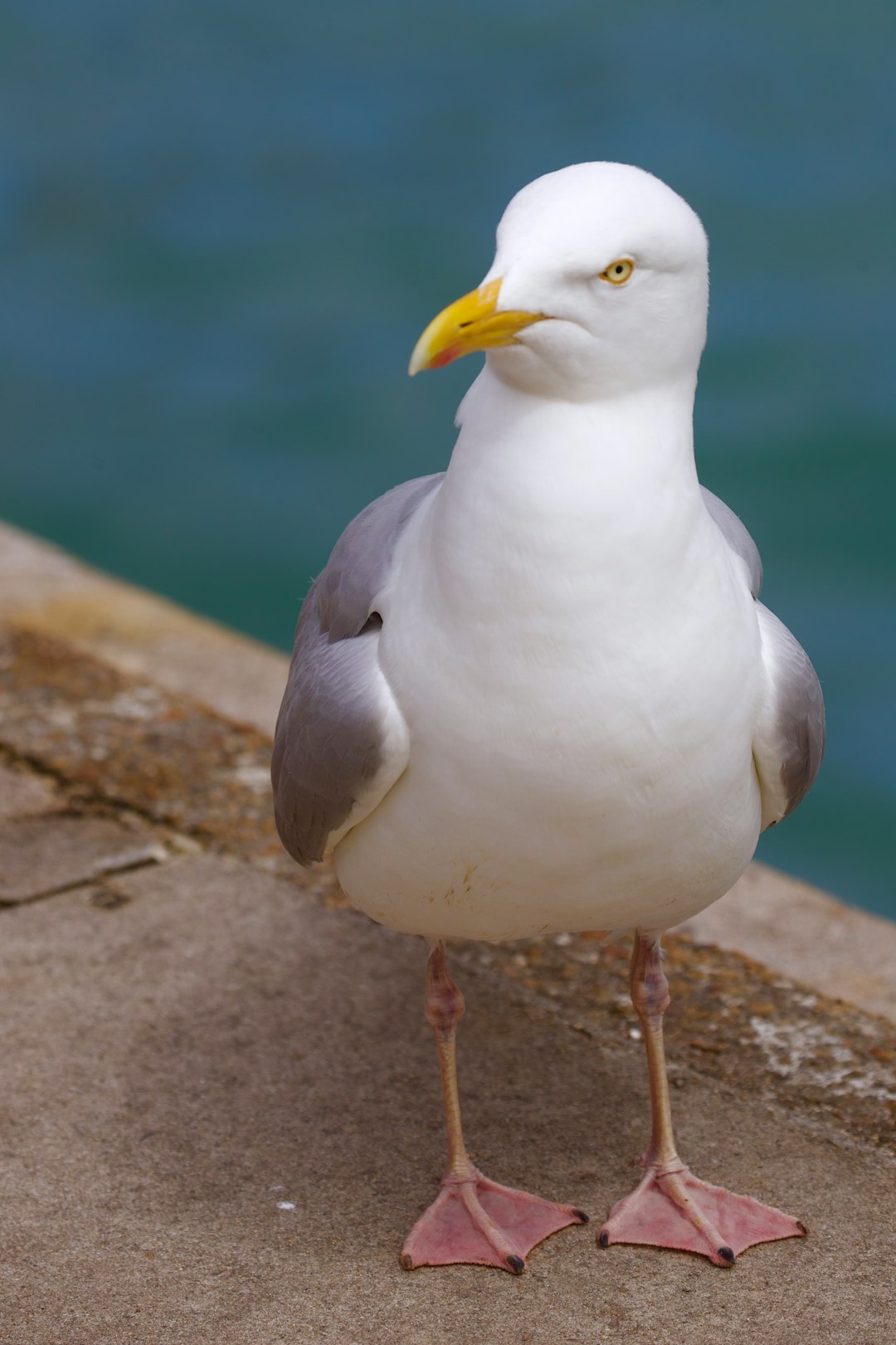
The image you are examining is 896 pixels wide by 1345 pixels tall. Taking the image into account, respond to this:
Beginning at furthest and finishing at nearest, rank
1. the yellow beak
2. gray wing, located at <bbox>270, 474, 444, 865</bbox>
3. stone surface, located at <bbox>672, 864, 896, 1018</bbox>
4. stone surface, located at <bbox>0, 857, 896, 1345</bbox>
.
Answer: stone surface, located at <bbox>672, 864, 896, 1018</bbox> < stone surface, located at <bbox>0, 857, 896, 1345</bbox> < gray wing, located at <bbox>270, 474, 444, 865</bbox> < the yellow beak

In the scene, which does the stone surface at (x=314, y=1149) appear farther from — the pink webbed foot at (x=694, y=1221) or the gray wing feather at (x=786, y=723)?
the gray wing feather at (x=786, y=723)

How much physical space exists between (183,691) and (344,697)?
2.22 meters

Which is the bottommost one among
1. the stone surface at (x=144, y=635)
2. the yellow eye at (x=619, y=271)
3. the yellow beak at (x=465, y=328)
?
the stone surface at (x=144, y=635)

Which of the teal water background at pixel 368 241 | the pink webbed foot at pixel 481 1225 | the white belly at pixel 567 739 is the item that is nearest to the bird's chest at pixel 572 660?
the white belly at pixel 567 739

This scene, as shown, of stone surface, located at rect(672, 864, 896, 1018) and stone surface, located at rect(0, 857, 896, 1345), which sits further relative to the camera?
stone surface, located at rect(672, 864, 896, 1018)

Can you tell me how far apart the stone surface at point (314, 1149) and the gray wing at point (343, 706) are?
1.79 ft

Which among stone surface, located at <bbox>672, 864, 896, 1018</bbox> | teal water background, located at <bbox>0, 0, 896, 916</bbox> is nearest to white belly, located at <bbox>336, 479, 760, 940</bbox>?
stone surface, located at <bbox>672, 864, 896, 1018</bbox>

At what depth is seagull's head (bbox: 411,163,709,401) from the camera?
6.29 ft

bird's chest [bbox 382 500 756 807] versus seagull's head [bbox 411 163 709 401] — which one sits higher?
seagull's head [bbox 411 163 709 401]

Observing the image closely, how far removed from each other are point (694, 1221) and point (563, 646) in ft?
3.25

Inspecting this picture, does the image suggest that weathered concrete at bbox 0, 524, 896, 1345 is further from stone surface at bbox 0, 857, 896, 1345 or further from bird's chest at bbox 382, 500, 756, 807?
bird's chest at bbox 382, 500, 756, 807

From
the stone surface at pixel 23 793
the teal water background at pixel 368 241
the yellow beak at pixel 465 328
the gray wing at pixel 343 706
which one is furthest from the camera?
the teal water background at pixel 368 241

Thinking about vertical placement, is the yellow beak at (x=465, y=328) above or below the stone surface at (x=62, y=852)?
above

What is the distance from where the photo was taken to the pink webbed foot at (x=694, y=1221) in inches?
96.5
